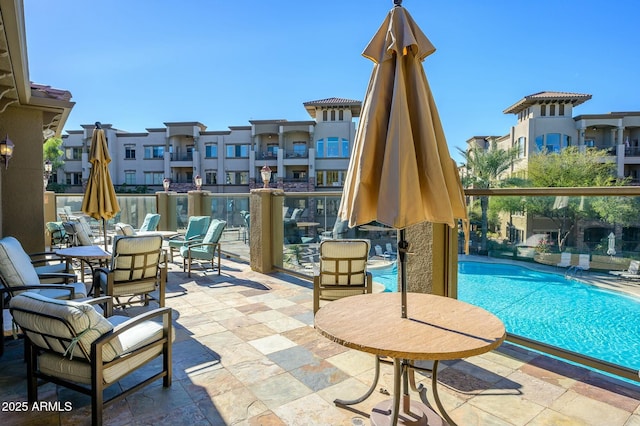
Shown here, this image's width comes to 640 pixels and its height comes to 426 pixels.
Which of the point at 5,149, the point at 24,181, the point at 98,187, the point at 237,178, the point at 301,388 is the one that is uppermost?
the point at 237,178

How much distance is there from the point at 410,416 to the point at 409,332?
74 cm

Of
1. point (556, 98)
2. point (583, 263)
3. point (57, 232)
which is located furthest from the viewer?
point (556, 98)

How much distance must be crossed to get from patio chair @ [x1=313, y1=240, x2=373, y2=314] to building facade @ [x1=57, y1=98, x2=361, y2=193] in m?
25.7

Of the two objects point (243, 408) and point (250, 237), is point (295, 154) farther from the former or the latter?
point (243, 408)

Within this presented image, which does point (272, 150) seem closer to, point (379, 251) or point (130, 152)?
point (130, 152)

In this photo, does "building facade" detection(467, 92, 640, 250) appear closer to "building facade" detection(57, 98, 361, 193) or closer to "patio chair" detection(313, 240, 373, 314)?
"building facade" detection(57, 98, 361, 193)

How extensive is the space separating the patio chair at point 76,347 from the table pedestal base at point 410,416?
158cm

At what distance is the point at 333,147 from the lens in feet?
98.6

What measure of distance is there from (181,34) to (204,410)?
11.9m

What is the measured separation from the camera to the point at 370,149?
210 centimetres

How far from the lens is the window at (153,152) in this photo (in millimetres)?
32781

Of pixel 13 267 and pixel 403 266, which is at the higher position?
pixel 403 266

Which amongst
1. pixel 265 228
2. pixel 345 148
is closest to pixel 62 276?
pixel 265 228

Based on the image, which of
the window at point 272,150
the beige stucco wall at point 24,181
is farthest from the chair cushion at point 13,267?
the window at point 272,150
